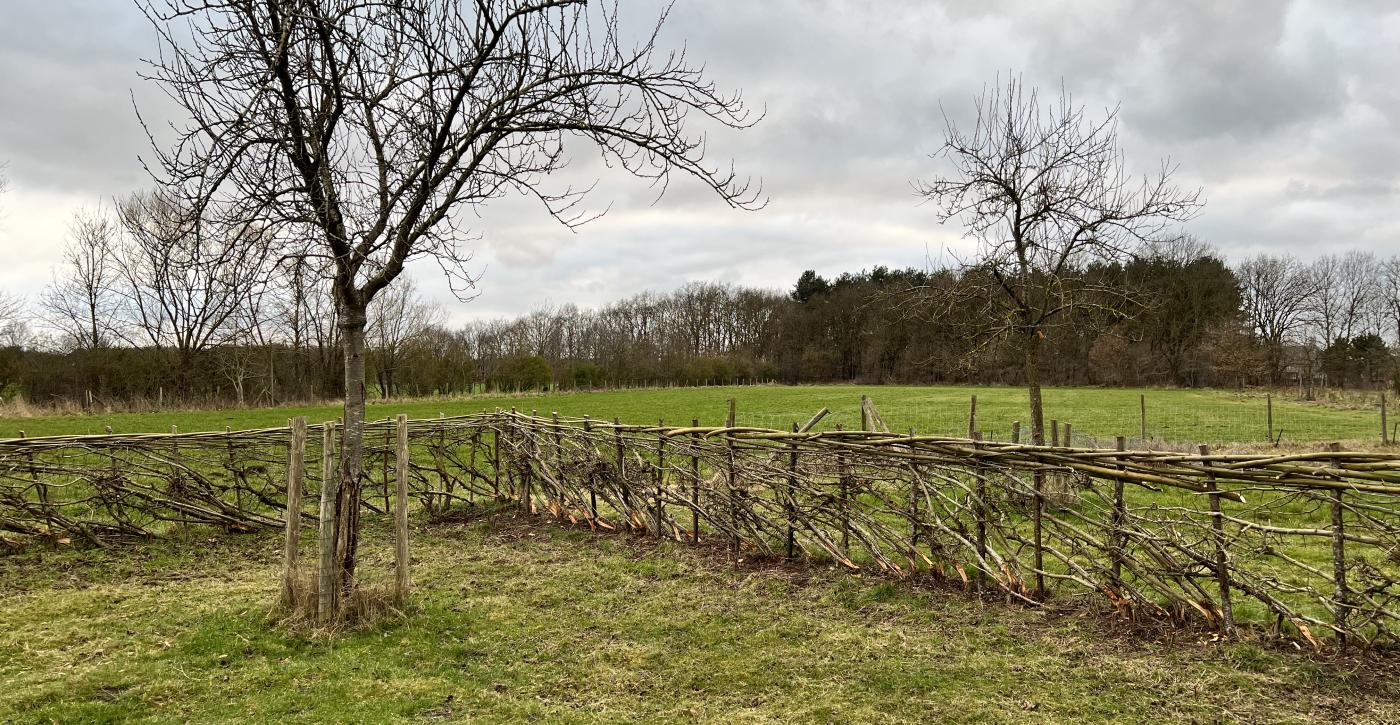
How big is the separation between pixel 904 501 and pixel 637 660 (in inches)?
101

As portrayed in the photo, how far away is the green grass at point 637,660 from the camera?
10.9 feet

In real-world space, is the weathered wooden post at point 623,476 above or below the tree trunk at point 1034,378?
below

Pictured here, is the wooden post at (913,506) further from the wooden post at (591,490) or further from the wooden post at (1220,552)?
the wooden post at (591,490)

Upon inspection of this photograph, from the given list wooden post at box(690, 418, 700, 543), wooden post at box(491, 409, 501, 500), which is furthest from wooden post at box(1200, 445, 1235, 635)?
wooden post at box(491, 409, 501, 500)

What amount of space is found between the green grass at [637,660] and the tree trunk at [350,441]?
1.88 feet

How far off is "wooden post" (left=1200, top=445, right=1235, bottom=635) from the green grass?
6.5 inches

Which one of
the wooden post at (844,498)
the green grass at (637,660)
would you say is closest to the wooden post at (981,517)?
the green grass at (637,660)

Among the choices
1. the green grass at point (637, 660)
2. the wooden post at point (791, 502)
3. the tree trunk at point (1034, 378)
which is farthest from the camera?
the tree trunk at point (1034, 378)

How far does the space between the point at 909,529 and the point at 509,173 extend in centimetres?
433

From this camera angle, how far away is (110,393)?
26.9m

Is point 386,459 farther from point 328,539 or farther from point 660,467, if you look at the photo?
point 328,539

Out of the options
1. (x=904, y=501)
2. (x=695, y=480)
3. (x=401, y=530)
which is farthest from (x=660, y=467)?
(x=401, y=530)

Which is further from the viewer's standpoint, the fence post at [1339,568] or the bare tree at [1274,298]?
the bare tree at [1274,298]

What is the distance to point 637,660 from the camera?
3961 millimetres
